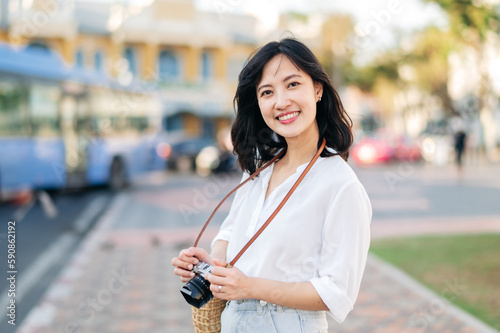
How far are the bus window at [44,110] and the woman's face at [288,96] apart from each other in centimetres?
1209

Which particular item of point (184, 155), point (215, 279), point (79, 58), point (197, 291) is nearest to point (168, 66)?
point (79, 58)

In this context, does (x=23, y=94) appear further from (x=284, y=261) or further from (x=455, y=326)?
(x=284, y=261)

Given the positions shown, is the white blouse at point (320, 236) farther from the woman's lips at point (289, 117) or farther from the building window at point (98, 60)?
the building window at point (98, 60)

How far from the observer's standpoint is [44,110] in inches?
537

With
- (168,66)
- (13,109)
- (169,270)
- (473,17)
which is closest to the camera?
(473,17)

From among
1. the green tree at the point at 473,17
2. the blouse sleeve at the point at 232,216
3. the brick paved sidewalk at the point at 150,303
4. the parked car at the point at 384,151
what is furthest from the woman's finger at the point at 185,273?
the parked car at the point at 384,151

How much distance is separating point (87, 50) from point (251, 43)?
10752mm

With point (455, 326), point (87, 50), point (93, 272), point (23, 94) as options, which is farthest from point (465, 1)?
point (87, 50)

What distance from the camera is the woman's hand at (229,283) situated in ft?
6.04

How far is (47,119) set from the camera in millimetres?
13766

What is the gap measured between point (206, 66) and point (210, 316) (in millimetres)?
37845

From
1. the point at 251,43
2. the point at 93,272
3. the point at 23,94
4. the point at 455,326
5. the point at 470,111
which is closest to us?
the point at 455,326

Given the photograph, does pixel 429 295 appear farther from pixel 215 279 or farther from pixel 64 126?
pixel 64 126

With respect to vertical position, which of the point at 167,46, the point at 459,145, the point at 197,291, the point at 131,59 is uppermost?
the point at 167,46
